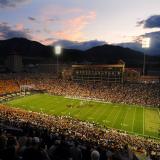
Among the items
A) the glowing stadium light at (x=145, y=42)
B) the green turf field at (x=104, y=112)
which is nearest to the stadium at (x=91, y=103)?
the green turf field at (x=104, y=112)

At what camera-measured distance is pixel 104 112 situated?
48.3 meters

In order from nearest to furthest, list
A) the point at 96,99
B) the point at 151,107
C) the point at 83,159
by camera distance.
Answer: the point at 83,159 → the point at 151,107 → the point at 96,99

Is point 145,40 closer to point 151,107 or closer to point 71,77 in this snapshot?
point 151,107

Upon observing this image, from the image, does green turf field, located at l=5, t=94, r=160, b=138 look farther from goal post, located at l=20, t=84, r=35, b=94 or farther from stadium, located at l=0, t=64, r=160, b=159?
goal post, located at l=20, t=84, r=35, b=94

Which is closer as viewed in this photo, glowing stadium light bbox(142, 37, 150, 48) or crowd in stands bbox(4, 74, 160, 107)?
crowd in stands bbox(4, 74, 160, 107)

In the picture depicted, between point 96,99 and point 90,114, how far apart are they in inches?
573

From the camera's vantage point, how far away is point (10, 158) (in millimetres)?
6805

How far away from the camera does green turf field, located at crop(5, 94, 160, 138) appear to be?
39.8 m

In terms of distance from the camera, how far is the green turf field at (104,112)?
39.8 meters

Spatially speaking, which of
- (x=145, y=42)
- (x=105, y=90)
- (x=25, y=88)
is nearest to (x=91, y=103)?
(x=105, y=90)

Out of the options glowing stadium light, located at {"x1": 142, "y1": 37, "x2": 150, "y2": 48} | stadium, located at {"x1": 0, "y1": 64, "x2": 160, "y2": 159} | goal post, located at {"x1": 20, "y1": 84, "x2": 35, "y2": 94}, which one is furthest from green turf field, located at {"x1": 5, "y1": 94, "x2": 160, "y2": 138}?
glowing stadium light, located at {"x1": 142, "y1": 37, "x2": 150, "y2": 48}

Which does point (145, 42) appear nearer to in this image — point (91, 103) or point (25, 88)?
point (91, 103)

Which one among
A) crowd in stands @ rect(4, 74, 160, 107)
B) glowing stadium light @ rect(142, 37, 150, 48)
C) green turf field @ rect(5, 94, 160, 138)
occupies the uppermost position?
glowing stadium light @ rect(142, 37, 150, 48)

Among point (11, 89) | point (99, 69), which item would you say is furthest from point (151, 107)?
point (11, 89)
